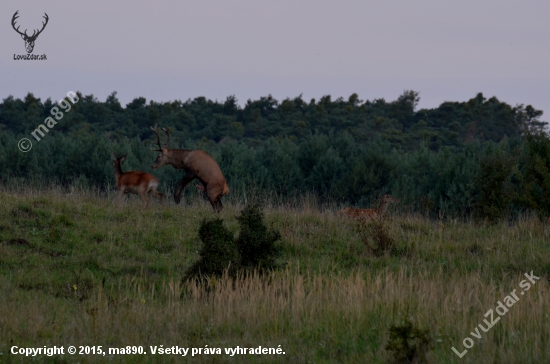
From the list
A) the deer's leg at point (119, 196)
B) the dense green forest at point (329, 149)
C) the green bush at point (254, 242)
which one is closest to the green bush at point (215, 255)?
the green bush at point (254, 242)

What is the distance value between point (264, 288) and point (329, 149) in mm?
21913

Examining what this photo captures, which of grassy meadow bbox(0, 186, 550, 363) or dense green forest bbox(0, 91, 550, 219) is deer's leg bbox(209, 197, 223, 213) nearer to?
grassy meadow bbox(0, 186, 550, 363)

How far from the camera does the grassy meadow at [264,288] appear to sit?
22.8ft

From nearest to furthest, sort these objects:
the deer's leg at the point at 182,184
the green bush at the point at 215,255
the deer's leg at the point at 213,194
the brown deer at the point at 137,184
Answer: the green bush at the point at 215,255, the deer's leg at the point at 213,194, the deer's leg at the point at 182,184, the brown deer at the point at 137,184

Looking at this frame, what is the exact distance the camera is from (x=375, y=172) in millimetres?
30266

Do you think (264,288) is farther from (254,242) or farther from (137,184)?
(137,184)

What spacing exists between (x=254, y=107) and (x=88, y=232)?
52.8 metres

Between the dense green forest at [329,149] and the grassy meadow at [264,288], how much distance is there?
378 cm

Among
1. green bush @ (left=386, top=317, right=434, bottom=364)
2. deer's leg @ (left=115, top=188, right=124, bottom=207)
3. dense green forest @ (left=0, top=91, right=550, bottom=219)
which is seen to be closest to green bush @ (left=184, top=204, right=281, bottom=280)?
green bush @ (left=386, top=317, right=434, bottom=364)

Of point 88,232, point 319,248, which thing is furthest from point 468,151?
point 88,232

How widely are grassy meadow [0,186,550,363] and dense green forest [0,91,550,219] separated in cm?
378


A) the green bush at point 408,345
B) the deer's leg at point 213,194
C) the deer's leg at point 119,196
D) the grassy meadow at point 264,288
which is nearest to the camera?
the green bush at point 408,345

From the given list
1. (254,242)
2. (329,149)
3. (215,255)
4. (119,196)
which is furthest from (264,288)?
(329,149)

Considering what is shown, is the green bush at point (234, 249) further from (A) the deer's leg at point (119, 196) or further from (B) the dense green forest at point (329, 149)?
(B) the dense green forest at point (329, 149)
